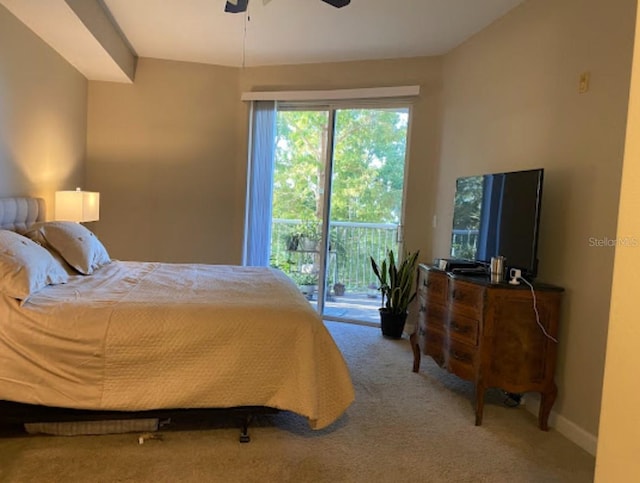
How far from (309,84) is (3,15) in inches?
98.5

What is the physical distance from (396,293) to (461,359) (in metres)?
1.49

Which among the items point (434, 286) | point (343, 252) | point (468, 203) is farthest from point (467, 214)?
point (343, 252)

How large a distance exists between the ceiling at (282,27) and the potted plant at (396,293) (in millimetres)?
1857

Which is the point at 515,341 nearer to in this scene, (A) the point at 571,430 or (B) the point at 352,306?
(A) the point at 571,430

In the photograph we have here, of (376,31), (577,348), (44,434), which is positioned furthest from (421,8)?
(44,434)

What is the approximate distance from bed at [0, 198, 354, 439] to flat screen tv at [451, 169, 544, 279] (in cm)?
124

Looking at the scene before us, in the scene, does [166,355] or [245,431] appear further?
[245,431]

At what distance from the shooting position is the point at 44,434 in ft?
6.95

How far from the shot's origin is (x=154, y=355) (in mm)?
1987

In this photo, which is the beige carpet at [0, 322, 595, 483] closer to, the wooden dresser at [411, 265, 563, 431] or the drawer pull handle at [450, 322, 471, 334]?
the wooden dresser at [411, 265, 563, 431]

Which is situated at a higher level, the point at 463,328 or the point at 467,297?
the point at 467,297

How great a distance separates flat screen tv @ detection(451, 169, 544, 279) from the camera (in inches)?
97.0

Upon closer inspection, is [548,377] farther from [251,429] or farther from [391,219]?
[391,219]

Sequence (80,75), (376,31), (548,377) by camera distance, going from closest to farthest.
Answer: (548,377) → (376,31) → (80,75)
